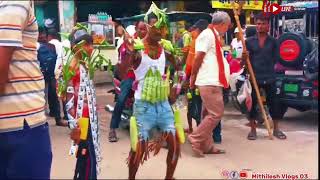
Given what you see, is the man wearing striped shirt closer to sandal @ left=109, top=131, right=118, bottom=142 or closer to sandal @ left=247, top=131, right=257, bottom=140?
sandal @ left=109, top=131, right=118, bottom=142

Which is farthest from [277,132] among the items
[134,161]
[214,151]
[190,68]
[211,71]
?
[134,161]

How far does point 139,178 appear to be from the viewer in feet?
14.0

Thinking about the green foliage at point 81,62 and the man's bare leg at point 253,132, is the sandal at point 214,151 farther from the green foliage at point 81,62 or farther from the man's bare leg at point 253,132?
the green foliage at point 81,62

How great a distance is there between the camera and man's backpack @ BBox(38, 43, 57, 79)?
6.65 meters

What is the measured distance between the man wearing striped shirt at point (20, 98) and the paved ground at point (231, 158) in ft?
7.69

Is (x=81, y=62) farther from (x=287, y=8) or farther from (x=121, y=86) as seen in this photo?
(x=287, y=8)

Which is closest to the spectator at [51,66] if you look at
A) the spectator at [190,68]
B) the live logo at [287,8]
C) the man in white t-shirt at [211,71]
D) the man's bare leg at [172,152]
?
the spectator at [190,68]

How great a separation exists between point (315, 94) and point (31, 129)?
4771mm

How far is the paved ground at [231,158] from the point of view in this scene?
440 centimetres

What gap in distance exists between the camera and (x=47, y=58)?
6.71m

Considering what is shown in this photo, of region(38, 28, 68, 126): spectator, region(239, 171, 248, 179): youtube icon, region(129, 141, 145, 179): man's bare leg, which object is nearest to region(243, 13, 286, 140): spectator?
region(239, 171, 248, 179): youtube icon

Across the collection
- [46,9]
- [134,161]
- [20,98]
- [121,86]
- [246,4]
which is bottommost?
[134,161]

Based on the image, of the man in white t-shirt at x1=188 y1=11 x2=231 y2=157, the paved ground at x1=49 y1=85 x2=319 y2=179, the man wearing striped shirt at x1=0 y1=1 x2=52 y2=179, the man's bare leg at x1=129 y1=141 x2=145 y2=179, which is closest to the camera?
the man wearing striped shirt at x1=0 y1=1 x2=52 y2=179

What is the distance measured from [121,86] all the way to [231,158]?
1.66 m
